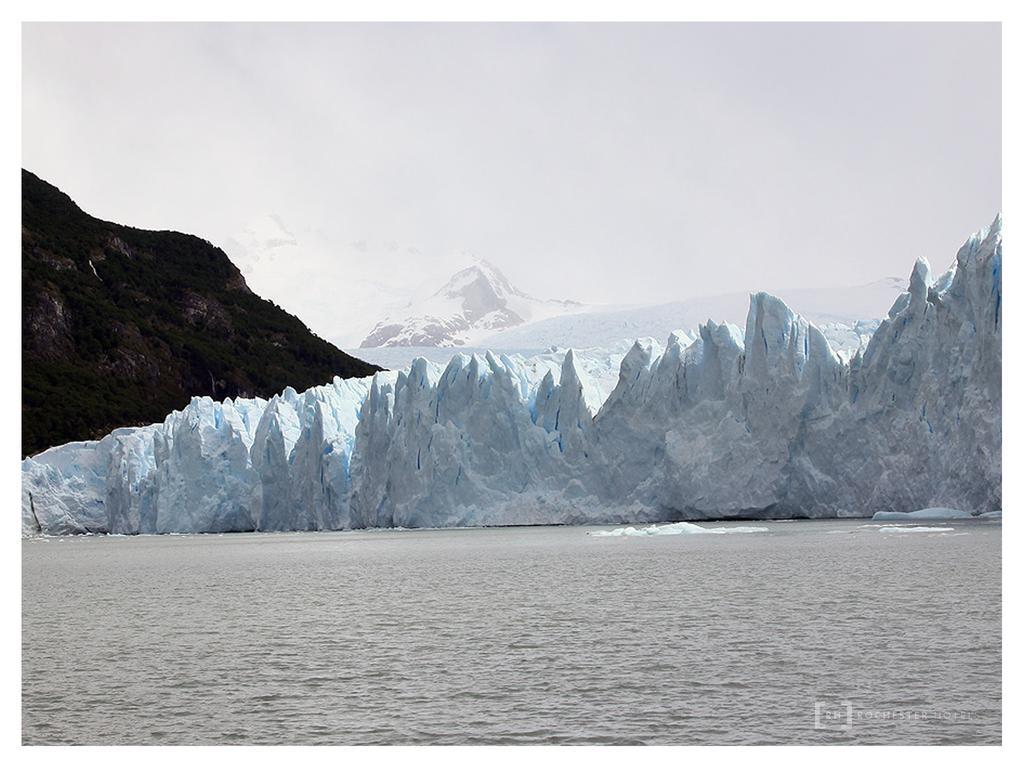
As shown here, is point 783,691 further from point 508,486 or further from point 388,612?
point 508,486

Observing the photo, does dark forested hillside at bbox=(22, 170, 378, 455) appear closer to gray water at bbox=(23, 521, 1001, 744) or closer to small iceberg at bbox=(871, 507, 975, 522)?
gray water at bbox=(23, 521, 1001, 744)

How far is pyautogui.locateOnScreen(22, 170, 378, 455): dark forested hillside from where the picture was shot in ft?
202

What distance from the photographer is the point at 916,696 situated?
40.1ft

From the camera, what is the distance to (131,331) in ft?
227

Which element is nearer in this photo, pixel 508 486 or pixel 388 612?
pixel 388 612

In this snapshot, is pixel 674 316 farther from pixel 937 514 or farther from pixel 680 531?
pixel 937 514

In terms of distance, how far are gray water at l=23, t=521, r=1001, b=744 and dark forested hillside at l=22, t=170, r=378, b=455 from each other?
3510 cm

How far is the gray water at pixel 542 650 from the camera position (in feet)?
38.5

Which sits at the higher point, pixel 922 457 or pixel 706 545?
pixel 922 457

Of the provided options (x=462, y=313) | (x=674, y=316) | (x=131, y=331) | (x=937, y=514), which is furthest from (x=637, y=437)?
(x=462, y=313)

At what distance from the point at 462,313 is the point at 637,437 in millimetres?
135034

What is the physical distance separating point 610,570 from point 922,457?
10.8 m
